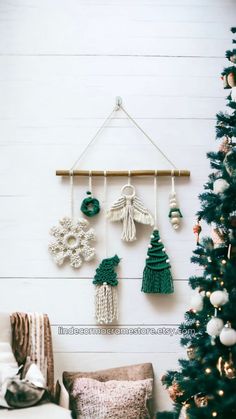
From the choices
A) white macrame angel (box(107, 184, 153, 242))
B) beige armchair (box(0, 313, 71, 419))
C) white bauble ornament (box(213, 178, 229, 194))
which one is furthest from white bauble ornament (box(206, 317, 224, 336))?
white macrame angel (box(107, 184, 153, 242))

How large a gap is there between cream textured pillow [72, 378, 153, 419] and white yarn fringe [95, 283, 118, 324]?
1.05 feet

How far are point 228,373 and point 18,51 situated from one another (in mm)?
Answer: 1900

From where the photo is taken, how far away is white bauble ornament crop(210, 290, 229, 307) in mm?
1792

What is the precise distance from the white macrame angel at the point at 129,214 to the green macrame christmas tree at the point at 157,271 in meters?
0.09

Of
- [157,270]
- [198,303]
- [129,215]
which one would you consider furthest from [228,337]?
[129,215]

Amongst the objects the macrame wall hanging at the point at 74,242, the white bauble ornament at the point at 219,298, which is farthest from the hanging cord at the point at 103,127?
the white bauble ornament at the point at 219,298

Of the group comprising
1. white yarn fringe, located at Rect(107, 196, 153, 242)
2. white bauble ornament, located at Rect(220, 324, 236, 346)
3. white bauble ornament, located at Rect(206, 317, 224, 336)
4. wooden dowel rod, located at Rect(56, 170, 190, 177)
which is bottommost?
white bauble ornament, located at Rect(220, 324, 236, 346)

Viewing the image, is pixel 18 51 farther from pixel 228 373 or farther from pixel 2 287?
pixel 228 373

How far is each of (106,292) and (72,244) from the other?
28cm

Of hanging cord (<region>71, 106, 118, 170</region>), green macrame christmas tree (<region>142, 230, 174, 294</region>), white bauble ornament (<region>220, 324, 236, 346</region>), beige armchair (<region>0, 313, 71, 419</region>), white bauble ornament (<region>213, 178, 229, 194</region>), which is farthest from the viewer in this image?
hanging cord (<region>71, 106, 118, 170</region>)

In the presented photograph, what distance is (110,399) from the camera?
2447 mm

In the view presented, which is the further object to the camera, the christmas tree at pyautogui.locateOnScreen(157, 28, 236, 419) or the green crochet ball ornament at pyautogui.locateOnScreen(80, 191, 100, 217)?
the green crochet ball ornament at pyautogui.locateOnScreen(80, 191, 100, 217)

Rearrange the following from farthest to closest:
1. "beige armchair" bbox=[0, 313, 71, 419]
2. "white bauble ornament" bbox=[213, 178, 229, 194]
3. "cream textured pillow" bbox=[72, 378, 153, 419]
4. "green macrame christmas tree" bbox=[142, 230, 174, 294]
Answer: "green macrame christmas tree" bbox=[142, 230, 174, 294] < "cream textured pillow" bbox=[72, 378, 153, 419] < "beige armchair" bbox=[0, 313, 71, 419] < "white bauble ornament" bbox=[213, 178, 229, 194]

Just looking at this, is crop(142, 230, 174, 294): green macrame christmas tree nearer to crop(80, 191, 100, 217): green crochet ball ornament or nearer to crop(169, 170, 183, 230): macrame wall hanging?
crop(169, 170, 183, 230): macrame wall hanging
